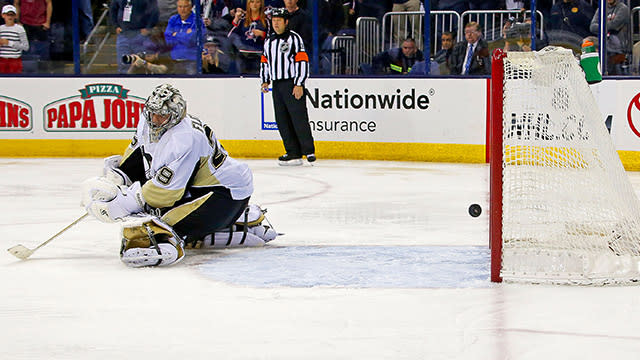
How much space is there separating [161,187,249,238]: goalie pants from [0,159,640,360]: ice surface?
14 centimetres

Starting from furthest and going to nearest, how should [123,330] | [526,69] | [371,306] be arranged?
[526,69]
[371,306]
[123,330]

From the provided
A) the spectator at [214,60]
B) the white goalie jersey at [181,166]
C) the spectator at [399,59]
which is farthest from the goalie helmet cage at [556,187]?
the spectator at [214,60]

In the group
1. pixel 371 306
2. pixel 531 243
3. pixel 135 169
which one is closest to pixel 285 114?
pixel 135 169

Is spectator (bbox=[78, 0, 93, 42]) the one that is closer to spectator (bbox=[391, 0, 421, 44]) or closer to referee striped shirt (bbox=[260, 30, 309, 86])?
referee striped shirt (bbox=[260, 30, 309, 86])

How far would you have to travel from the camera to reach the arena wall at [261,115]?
30.8 feet

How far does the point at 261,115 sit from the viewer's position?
10.1m

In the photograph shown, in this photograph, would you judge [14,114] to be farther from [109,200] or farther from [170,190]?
[170,190]

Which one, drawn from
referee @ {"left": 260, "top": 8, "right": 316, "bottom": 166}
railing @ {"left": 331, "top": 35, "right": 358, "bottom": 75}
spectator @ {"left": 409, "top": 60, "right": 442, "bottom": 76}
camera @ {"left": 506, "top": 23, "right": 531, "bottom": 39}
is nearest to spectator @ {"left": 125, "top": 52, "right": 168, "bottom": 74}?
referee @ {"left": 260, "top": 8, "right": 316, "bottom": 166}

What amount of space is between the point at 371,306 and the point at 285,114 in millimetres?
6225

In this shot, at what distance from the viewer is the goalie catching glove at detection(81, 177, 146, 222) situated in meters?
4.03

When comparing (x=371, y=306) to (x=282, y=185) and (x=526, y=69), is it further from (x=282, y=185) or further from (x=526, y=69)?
(x=282, y=185)

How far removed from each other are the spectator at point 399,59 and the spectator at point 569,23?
1295 mm

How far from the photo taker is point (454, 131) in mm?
9391

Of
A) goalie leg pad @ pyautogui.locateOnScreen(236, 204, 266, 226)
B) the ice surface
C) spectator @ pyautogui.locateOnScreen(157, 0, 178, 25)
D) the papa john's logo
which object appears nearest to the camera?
the ice surface
